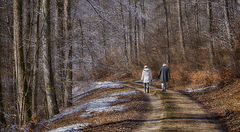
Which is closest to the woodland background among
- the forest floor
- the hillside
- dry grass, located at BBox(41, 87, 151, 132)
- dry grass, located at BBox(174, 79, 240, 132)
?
the hillside

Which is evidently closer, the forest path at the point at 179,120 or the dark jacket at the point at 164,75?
the forest path at the point at 179,120

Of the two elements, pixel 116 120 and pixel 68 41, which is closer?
pixel 116 120

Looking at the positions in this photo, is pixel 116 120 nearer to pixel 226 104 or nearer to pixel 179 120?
pixel 179 120

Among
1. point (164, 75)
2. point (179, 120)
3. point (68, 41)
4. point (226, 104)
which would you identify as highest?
point (68, 41)

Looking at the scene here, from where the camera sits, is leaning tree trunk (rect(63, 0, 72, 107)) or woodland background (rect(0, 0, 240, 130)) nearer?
woodland background (rect(0, 0, 240, 130))

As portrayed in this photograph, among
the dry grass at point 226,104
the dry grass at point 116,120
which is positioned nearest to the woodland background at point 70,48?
the dry grass at point 226,104

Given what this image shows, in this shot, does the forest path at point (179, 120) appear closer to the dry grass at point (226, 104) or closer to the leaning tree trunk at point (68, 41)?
the dry grass at point (226, 104)

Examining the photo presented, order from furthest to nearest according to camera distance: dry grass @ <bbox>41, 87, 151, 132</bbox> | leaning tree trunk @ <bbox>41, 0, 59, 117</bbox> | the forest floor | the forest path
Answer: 1. leaning tree trunk @ <bbox>41, 0, 59, 117</bbox>
2. dry grass @ <bbox>41, 87, 151, 132</bbox>
3. the forest floor
4. the forest path

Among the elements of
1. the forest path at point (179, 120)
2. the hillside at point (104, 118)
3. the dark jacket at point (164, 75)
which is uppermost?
the dark jacket at point (164, 75)

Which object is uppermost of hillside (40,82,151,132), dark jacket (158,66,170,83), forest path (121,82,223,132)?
dark jacket (158,66,170,83)

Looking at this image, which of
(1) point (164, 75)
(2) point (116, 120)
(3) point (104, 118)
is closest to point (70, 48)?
(3) point (104, 118)

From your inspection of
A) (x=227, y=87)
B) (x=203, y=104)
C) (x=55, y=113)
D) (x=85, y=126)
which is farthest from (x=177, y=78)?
(x=85, y=126)

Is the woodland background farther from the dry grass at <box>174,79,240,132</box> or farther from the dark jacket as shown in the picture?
the dark jacket

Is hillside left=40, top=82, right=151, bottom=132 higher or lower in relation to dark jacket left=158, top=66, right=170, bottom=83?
lower
